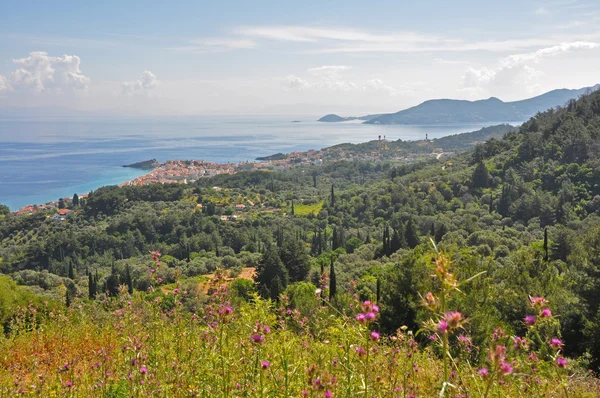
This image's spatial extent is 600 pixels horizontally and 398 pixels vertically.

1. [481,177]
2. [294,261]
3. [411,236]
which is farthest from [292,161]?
[294,261]

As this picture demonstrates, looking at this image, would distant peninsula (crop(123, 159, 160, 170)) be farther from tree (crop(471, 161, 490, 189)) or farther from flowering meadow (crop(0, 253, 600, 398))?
flowering meadow (crop(0, 253, 600, 398))

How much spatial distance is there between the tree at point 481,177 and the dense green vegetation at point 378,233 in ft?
0.37

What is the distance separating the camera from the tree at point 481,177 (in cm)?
4450

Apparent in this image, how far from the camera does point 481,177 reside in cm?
4469

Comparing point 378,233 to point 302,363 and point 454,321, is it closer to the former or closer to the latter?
point 302,363

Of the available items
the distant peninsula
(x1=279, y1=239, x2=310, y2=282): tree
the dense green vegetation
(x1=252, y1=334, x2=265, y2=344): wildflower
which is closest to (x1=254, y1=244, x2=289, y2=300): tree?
the dense green vegetation

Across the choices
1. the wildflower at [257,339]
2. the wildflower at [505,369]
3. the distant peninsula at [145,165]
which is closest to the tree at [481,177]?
the wildflower at [257,339]

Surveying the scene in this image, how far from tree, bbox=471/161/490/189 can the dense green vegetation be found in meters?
0.11

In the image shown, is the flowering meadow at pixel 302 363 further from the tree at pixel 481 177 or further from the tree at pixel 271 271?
the tree at pixel 481 177

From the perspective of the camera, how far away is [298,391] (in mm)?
2256

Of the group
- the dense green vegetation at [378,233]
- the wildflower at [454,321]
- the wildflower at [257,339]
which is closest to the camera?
the wildflower at [454,321]

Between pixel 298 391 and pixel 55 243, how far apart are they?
48775 mm

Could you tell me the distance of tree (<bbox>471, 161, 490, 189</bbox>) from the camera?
1752 inches

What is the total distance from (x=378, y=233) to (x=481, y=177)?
12312 millimetres
